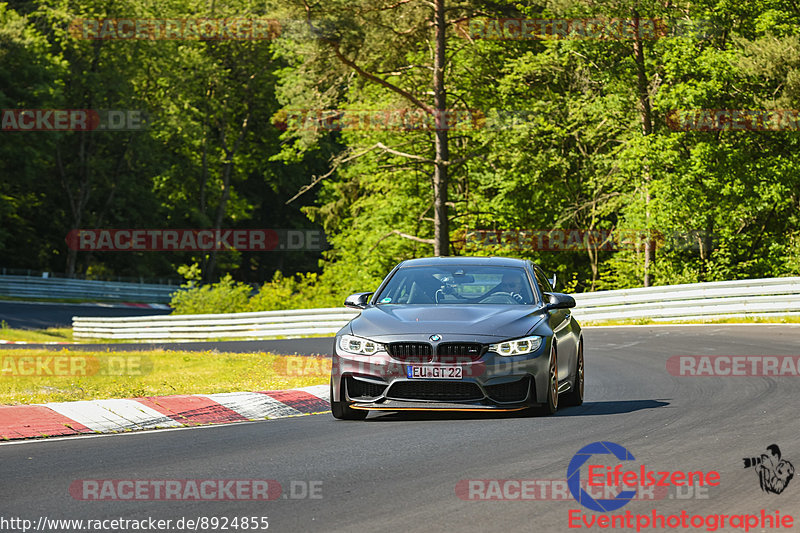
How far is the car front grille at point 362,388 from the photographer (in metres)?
9.98

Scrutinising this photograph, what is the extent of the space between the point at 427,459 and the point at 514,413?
2822 mm

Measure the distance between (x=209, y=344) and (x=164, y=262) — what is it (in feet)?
141

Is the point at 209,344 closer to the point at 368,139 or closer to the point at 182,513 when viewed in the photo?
the point at 368,139

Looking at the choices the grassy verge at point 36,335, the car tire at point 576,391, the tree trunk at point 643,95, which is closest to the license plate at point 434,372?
the car tire at point 576,391

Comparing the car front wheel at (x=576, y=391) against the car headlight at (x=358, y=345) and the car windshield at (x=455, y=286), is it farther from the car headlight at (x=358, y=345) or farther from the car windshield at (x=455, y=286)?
the car headlight at (x=358, y=345)

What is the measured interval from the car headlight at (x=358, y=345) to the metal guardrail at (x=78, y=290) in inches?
2015

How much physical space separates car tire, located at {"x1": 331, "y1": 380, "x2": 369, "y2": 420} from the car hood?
0.76 meters

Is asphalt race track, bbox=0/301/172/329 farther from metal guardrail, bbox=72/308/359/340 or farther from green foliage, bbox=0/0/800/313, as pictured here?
green foliage, bbox=0/0/800/313

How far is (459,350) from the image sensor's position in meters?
9.80

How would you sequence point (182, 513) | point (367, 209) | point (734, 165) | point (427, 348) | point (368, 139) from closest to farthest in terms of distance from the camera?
point (182, 513) < point (427, 348) < point (734, 165) < point (368, 139) < point (367, 209)

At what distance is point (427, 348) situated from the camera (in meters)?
9.80

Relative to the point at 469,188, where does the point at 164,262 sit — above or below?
below

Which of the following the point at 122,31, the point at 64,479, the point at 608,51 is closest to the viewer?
the point at 64,479

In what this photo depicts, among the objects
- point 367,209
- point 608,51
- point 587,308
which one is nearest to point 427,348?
point 587,308
